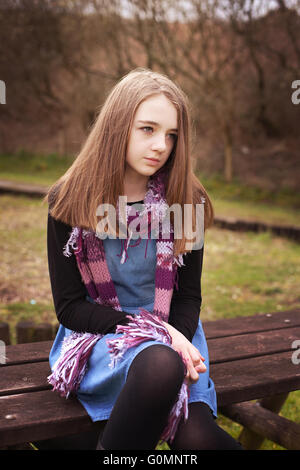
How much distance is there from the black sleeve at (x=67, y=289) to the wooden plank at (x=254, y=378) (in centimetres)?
49

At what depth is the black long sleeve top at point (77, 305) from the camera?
1.89m

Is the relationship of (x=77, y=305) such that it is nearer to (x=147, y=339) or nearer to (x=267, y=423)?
(x=147, y=339)

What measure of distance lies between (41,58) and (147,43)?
197 inches

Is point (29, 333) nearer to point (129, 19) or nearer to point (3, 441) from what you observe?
point (3, 441)

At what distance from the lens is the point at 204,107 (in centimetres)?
1097

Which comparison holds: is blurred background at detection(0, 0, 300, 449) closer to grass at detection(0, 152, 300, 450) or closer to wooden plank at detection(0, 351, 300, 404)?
grass at detection(0, 152, 300, 450)

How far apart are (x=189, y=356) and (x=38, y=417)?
55cm

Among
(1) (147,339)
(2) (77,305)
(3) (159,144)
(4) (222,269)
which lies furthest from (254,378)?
(4) (222,269)

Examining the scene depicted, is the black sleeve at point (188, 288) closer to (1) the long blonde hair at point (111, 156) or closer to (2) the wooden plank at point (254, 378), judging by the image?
(1) the long blonde hair at point (111, 156)

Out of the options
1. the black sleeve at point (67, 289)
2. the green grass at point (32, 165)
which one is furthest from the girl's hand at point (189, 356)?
the green grass at point (32, 165)

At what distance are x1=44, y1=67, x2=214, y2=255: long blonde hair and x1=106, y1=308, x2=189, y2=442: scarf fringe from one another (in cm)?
37

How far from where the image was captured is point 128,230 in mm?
2047

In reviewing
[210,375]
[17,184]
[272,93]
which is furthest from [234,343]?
[272,93]

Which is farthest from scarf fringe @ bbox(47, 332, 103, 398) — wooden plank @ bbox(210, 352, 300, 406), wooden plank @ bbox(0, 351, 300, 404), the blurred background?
the blurred background
